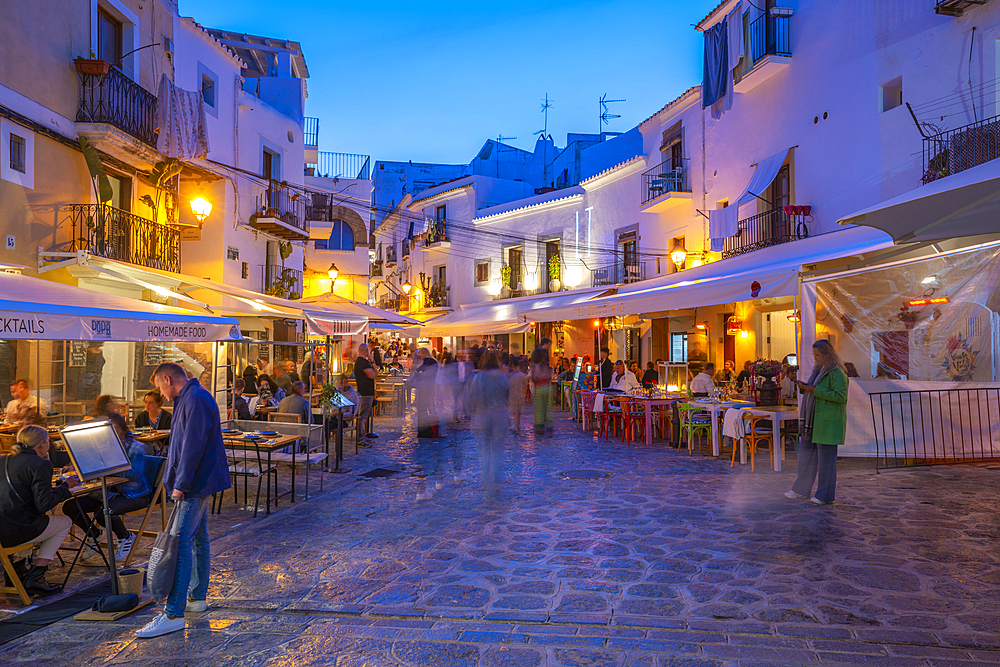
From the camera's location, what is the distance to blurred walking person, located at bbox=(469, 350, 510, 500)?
7805 mm

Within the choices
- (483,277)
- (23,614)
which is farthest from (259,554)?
(483,277)

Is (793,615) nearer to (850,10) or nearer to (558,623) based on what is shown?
(558,623)

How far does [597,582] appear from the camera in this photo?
16.3 feet

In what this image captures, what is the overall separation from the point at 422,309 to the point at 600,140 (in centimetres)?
1276

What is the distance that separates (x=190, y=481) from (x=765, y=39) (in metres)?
15.7

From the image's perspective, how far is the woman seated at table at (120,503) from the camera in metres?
5.45

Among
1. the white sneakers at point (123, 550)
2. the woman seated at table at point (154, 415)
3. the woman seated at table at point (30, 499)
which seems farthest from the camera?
the woman seated at table at point (154, 415)

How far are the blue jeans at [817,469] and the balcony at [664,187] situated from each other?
12.9 metres

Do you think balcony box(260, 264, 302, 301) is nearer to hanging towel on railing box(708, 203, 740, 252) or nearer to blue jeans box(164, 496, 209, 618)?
hanging towel on railing box(708, 203, 740, 252)

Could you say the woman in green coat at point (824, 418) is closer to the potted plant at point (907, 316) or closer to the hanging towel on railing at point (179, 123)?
the potted plant at point (907, 316)

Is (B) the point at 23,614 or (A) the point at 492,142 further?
(A) the point at 492,142

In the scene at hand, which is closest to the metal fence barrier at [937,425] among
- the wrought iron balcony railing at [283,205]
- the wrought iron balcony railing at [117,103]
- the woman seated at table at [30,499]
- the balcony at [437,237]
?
the woman seated at table at [30,499]

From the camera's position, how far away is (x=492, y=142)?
34.9 metres

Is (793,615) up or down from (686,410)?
down
